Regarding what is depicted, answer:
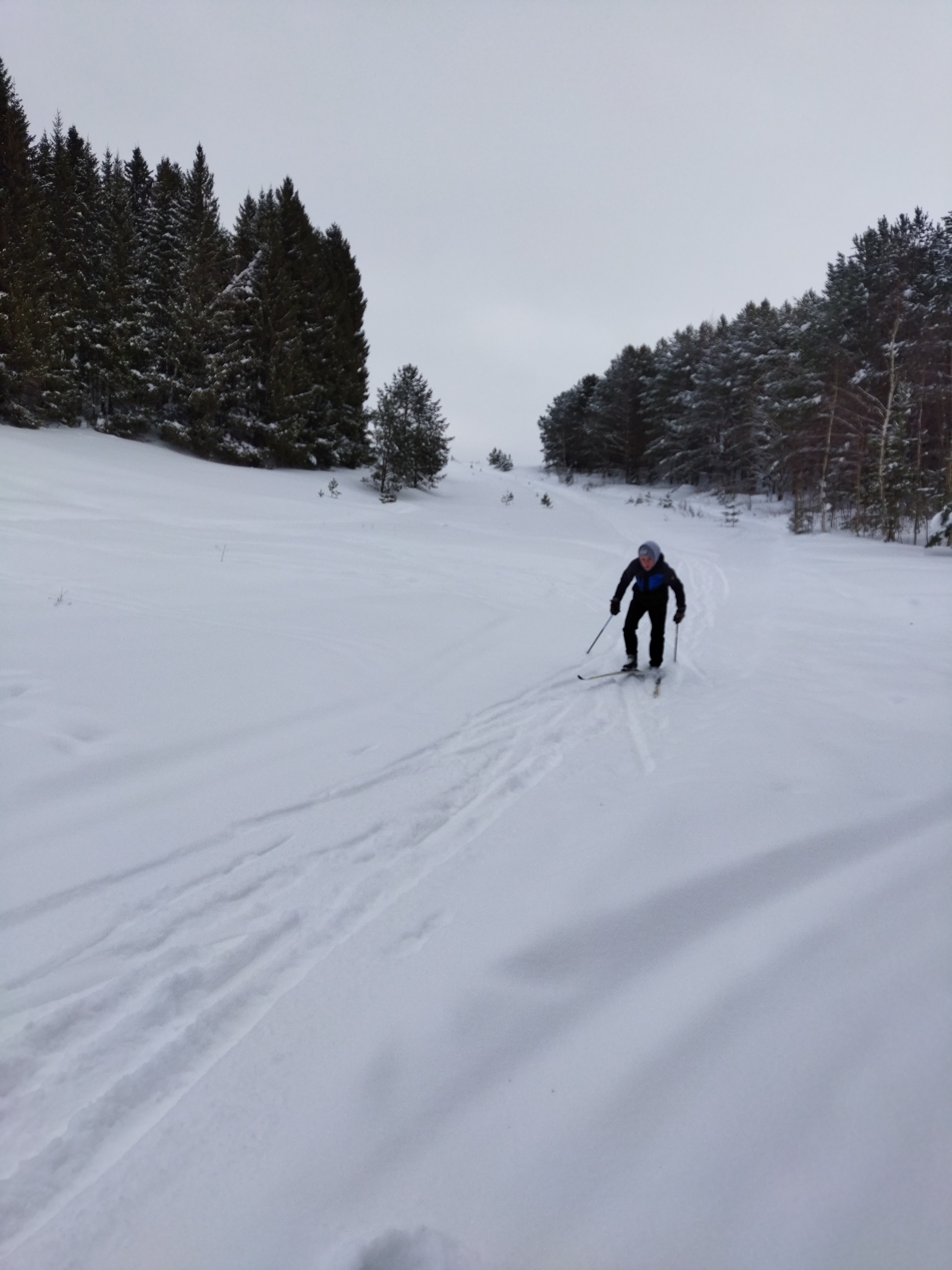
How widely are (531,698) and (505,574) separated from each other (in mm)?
6156

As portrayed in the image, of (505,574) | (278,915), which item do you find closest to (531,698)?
(278,915)

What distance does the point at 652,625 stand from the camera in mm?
6332

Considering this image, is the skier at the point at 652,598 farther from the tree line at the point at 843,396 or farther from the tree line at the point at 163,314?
the tree line at the point at 163,314

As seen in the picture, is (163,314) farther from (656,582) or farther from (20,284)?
(656,582)

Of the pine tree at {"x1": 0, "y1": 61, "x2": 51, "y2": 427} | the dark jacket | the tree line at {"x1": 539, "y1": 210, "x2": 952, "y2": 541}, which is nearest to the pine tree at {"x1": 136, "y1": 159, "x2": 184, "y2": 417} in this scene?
the pine tree at {"x1": 0, "y1": 61, "x2": 51, "y2": 427}

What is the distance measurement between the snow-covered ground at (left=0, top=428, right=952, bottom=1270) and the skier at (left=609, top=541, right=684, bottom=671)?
65 centimetres

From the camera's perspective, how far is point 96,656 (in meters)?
4.73

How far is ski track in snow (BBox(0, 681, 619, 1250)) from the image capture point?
1.67 metres

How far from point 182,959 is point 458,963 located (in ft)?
3.51

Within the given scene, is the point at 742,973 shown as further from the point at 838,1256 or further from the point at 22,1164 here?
the point at 22,1164

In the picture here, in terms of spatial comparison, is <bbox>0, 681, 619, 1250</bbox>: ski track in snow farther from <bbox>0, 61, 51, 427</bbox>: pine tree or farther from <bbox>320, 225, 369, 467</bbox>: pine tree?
<bbox>320, 225, 369, 467</bbox>: pine tree

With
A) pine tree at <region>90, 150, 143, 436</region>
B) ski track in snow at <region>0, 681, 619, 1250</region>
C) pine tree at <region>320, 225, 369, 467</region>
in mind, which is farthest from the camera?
pine tree at <region>320, 225, 369, 467</region>

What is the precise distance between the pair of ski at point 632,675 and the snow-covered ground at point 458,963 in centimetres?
32

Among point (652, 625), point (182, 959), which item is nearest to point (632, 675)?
point (652, 625)
